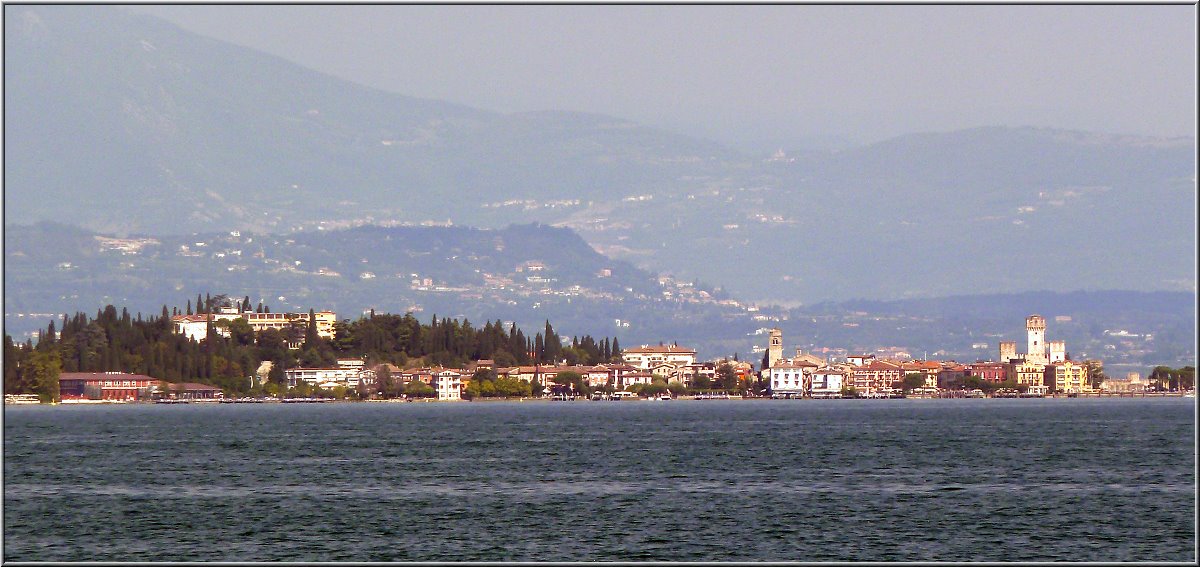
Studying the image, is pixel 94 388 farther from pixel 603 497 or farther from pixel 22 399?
pixel 603 497

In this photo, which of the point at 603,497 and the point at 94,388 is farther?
the point at 94,388

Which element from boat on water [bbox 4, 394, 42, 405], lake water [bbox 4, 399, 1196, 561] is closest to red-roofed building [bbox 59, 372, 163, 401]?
boat on water [bbox 4, 394, 42, 405]

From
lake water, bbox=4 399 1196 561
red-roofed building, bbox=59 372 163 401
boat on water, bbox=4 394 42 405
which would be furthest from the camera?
red-roofed building, bbox=59 372 163 401

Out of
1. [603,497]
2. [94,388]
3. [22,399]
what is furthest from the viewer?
[94,388]

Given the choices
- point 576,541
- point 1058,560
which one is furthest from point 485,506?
point 1058,560

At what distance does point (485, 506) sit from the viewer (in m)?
57.0

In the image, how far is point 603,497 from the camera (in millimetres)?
59906

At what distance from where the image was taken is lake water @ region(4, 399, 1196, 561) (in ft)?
155

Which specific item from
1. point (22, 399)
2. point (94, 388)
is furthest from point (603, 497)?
point (94, 388)

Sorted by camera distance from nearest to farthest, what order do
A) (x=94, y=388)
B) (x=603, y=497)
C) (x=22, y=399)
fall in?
(x=603, y=497), (x=22, y=399), (x=94, y=388)

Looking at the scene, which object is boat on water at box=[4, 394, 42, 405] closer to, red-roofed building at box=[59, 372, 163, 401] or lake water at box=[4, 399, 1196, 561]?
red-roofed building at box=[59, 372, 163, 401]

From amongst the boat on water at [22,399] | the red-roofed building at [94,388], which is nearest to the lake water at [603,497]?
the boat on water at [22,399]

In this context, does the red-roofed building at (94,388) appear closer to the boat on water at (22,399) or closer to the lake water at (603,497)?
the boat on water at (22,399)

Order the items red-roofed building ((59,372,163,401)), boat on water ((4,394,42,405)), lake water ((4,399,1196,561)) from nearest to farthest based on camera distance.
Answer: lake water ((4,399,1196,561)) → boat on water ((4,394,42,405)) → red-roofed building ((59,372,163,401))
